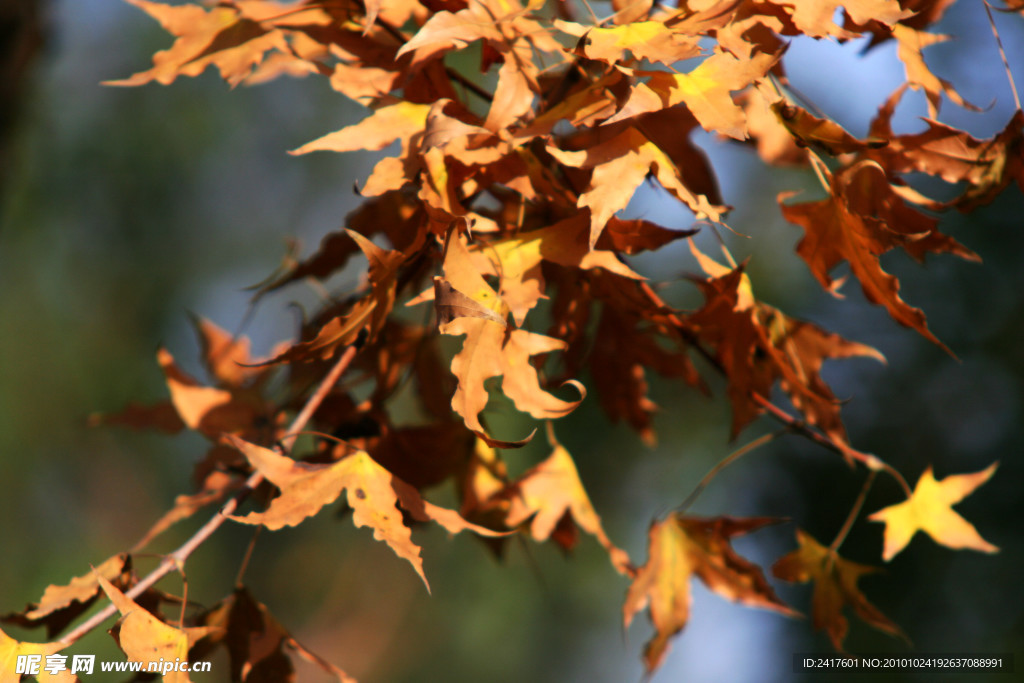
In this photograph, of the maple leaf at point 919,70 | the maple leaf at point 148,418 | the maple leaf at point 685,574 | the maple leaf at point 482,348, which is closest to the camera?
the maple leaf at point 482,348

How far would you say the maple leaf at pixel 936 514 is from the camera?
1.99 feet

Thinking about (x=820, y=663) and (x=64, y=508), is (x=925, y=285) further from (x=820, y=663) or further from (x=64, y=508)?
(x=64, y=508)

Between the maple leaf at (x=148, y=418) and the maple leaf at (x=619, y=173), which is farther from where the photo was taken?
the maple leaf at (x=148, y=418)

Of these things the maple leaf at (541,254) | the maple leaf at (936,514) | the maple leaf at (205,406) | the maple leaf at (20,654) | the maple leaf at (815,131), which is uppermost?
the maple leaf at (815,131)

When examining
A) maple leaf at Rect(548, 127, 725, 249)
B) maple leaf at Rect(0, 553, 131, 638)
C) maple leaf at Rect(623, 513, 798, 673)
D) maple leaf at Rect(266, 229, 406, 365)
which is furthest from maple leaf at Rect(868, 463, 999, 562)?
maple leaf at Rect(0, 553, 131, 638)

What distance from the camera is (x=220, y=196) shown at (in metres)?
4.69

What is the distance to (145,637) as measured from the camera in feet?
1.42

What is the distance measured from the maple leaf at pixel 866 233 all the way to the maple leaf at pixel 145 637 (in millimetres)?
538

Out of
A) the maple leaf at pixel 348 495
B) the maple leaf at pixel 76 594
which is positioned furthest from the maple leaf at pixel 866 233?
the maple leaf at pixel 76 594

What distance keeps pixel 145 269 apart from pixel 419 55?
466 centimetres

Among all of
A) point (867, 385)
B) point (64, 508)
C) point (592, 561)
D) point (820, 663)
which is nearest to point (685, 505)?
point (820, 663)

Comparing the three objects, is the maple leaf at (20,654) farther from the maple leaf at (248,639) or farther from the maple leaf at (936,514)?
the maple leaf at (936,514)

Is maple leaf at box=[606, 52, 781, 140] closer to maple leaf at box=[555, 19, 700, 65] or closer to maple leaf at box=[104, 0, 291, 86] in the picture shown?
maple leaf at box=[555, 19, 700, 65]

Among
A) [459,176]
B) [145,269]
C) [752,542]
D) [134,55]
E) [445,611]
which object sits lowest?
[445,611]
